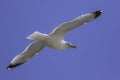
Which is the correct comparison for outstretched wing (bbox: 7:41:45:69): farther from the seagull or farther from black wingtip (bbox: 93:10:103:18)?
black wingtip (bbox: 93:10:103:18)

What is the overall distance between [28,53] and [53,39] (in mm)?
985

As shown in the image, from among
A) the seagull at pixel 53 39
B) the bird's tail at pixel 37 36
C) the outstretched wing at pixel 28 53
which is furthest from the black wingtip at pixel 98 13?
the outstretched wing at pixel 28 53

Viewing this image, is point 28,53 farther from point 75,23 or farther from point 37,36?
point 75,23

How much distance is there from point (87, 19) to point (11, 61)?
2422mm

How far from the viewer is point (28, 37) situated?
1379cm

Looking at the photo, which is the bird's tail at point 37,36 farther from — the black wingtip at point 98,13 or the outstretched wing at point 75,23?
the black wingtip at point 98,13

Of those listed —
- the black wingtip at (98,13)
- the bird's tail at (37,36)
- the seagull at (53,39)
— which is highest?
the black wingtip at (98,13)

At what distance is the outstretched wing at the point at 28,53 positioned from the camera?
593 inches

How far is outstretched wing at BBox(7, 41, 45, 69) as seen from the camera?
1506 cm

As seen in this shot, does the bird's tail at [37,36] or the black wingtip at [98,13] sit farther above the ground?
the black wingtip at [98,13]

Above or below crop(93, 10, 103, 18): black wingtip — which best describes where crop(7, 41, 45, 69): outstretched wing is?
below

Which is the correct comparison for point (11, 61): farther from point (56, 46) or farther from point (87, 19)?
point (87, 19)

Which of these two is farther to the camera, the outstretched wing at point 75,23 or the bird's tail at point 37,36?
the outstretched wing at point 75,23

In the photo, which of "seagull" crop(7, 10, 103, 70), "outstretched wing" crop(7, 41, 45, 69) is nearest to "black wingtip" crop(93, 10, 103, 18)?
"seagull" crop(7, 10, 103, 70)
